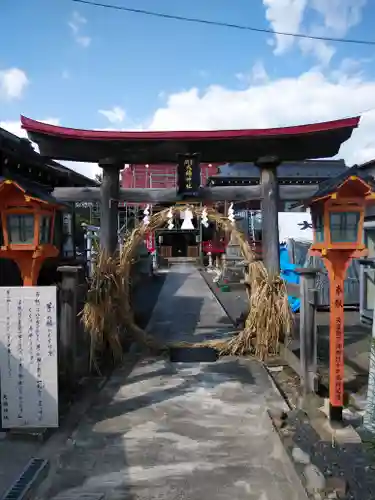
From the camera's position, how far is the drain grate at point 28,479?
11.2 feet

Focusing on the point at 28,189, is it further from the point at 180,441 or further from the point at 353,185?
the point at 353,185

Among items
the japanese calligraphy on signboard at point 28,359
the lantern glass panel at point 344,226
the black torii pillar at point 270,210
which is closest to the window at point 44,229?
the japanese calligraphy on signboard at point 28,359

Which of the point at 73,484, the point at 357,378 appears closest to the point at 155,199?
the point at 357,378

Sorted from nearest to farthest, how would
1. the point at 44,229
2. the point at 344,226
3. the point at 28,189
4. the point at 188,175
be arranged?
1. the point at 344,226
2. the point at 28,189
3. the point at 44,229
4. the point at 188,175

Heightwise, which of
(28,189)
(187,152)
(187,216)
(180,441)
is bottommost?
(180,441)

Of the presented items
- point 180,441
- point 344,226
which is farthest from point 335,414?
point 344,226

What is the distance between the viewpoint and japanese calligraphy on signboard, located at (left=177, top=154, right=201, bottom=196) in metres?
7.67

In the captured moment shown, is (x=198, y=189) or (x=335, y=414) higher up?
(x=198, y=189)

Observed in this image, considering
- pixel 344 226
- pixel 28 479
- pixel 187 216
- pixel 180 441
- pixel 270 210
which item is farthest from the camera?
pixel 187 216

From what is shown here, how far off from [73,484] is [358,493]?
7.54 ft

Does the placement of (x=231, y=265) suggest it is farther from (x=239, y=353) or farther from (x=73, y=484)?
(x=73, y=484)

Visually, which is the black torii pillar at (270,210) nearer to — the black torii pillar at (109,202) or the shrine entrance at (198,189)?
the shrine entrance at (198,189)

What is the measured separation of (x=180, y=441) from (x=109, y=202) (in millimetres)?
4481

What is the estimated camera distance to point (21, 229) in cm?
495
